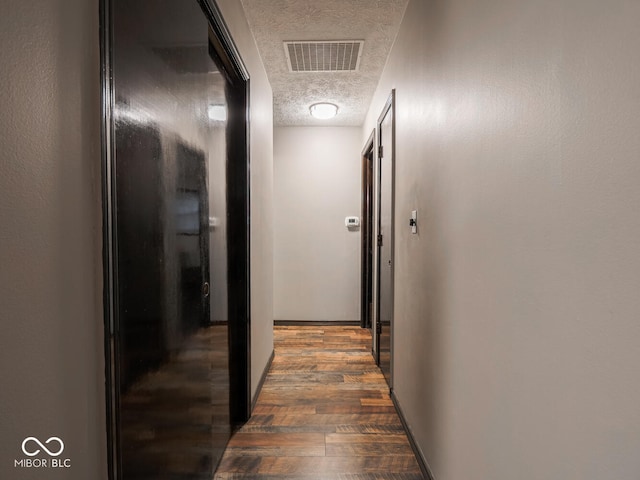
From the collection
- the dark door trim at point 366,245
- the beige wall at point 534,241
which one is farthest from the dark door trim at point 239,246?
the dark door trim at point 366,245

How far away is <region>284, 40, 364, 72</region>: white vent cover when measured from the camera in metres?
2.66

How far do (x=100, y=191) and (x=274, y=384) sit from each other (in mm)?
2416

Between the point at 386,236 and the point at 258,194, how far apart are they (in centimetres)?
107

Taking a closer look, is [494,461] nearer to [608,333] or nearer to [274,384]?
[608,333]

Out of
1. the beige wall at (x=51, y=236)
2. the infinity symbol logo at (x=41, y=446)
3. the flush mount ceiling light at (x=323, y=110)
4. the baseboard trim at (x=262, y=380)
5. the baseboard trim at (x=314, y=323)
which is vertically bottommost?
the baseboard trim at (x=314, y=323)

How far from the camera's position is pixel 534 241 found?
911 mm

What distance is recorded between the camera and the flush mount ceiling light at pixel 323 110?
12.8 ft

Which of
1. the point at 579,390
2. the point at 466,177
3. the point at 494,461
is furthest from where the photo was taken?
the point at 466,177

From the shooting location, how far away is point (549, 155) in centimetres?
85

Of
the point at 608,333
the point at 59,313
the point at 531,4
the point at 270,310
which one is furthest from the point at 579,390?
the point at 270,310

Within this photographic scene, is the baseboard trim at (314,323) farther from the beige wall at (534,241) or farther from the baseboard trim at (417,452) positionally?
the beige wall at (534,241)

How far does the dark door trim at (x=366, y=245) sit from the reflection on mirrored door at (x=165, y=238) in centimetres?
269

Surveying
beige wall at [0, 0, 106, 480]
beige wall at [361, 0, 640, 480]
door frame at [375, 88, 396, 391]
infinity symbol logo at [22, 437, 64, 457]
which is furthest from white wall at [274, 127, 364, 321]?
infinity symbol logo at [22, 437, 64, 457]

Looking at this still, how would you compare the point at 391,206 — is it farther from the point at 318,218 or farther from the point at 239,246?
the point at 318,218
